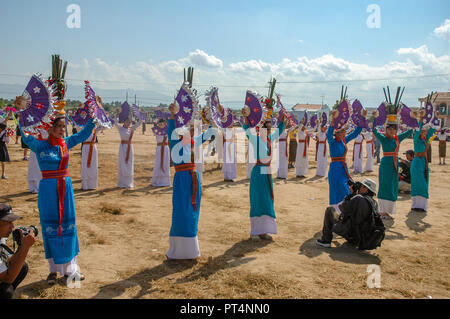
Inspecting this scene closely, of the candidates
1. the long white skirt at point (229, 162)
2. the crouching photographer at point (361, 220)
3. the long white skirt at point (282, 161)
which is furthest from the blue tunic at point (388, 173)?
the long white skirt at point (229, 162)

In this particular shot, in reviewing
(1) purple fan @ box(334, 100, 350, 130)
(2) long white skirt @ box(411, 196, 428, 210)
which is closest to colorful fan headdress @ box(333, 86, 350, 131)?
(1) purple fan @ box(334, 100, 350, 130)

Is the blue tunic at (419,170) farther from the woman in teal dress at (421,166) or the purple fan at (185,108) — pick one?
the purple fan at (185,108)

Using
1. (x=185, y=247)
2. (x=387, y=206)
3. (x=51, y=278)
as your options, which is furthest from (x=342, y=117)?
(x=51, y=278)

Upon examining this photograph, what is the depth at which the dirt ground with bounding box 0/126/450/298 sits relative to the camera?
4.50m

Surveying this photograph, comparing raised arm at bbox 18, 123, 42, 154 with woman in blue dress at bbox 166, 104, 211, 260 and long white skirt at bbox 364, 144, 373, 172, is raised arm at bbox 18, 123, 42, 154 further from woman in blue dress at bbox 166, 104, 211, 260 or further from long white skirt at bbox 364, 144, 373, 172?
long white skirt at bbox 364, 144, 373, 172

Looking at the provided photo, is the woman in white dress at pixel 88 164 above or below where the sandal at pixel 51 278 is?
above

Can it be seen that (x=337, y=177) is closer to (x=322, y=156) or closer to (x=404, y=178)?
(x=404, y=178)

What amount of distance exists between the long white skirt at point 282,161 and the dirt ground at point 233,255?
3398 millimetres

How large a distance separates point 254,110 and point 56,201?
11.6 ft

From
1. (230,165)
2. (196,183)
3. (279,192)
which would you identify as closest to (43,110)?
(196,183)

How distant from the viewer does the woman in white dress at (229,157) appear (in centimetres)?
1280

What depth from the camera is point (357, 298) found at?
4336mm

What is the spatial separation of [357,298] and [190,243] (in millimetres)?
2341

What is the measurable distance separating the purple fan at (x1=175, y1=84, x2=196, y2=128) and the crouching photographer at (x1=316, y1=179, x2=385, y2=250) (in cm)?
298
